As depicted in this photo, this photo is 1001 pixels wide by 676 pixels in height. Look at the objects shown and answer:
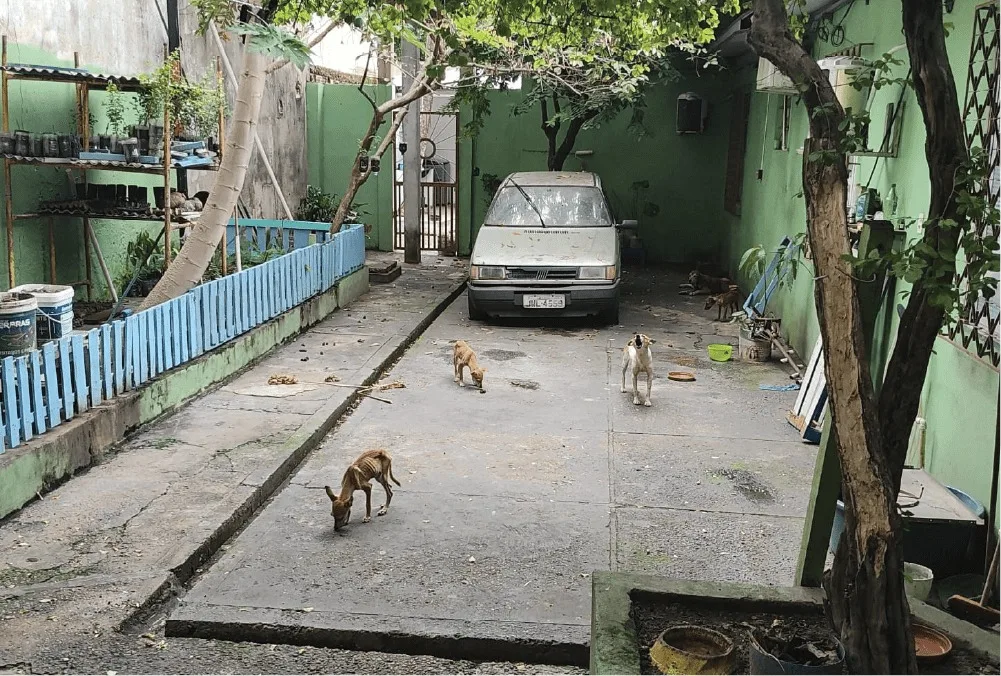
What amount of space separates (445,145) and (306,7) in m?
14.9

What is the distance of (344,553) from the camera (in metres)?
5.09

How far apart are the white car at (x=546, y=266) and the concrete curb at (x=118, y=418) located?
8.18 feet

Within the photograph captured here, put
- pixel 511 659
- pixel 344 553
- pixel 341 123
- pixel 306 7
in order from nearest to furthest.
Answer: pixel 511 659 < pixel 344 553 < pixel 306 7 < pixel 341 123

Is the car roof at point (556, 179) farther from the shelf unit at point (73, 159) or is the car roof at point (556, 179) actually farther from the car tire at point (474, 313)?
the shelf unit at point (73, 159)

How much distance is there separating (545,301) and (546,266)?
438 mm

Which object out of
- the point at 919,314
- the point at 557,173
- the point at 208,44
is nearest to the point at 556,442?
the point at 919,314

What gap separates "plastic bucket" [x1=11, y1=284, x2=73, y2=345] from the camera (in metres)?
6.83

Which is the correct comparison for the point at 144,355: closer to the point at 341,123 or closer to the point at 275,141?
the point at 275,141

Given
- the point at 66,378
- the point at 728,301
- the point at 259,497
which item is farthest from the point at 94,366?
the point at 728,301

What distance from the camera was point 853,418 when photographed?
9.75 feet

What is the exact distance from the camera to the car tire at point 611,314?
11562 millimetres

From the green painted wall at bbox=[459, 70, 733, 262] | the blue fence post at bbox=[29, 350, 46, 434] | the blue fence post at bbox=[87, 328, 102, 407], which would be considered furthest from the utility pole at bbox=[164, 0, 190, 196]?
the blue fence post at bbox=[29, 350, 46, 434]

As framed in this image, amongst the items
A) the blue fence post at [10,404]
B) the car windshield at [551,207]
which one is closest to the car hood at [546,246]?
the car windshield at [551,207]

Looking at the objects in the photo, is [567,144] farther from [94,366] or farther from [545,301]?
[94,366]
